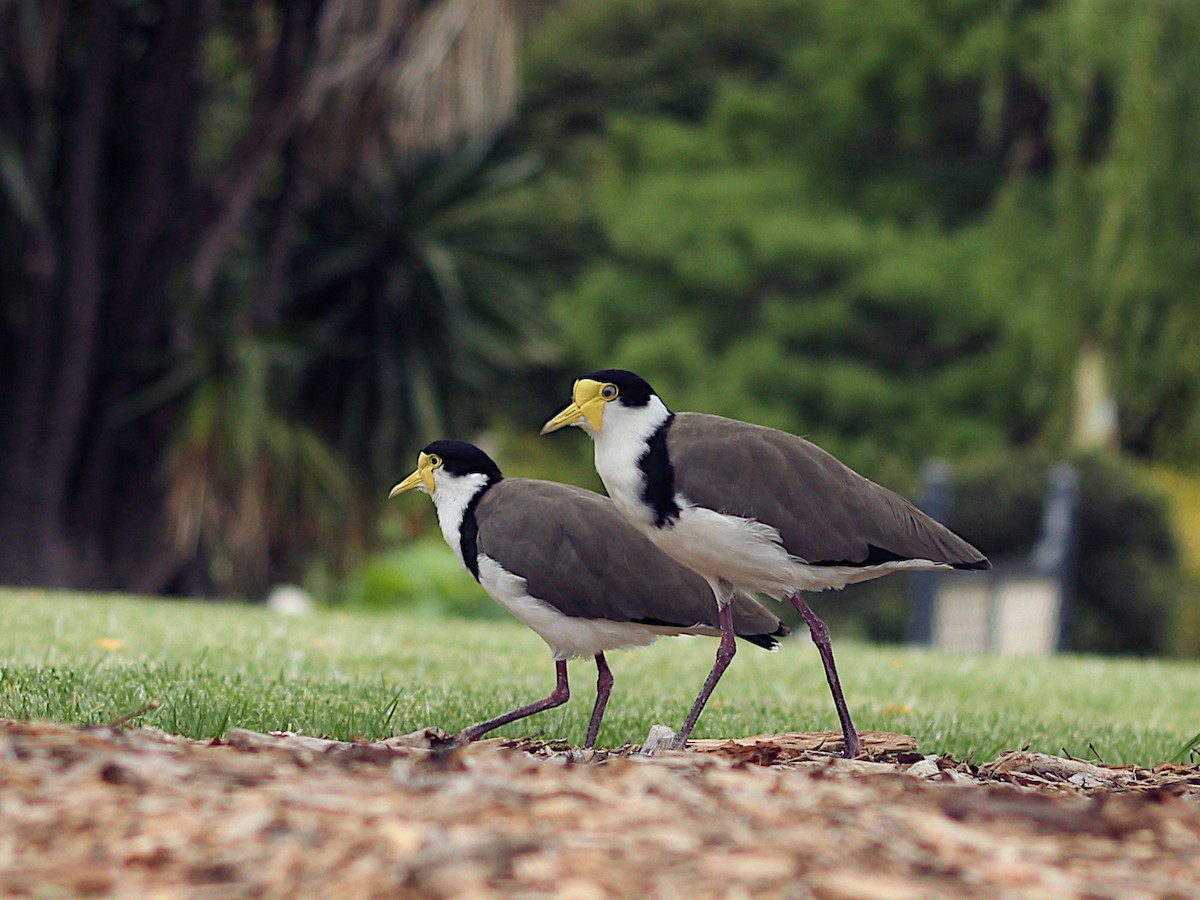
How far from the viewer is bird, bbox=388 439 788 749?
16.7ft

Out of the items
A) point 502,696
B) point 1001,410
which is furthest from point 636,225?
point 502,696

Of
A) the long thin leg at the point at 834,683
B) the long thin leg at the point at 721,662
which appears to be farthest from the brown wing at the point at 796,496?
the long thin leg at the point at 721,662

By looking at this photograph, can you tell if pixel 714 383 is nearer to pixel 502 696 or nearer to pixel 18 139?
pixel 18 139

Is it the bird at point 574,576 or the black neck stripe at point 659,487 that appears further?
the bird at point 574,576

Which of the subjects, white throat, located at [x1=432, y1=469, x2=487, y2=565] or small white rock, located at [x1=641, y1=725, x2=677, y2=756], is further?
white throat, located at [x1=432, y1=469, x2=487, y2=565]

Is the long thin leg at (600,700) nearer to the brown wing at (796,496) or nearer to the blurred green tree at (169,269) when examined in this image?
the brown wing at (796,496)

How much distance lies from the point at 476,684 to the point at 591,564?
1842 mm

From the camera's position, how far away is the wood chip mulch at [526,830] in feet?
9.11

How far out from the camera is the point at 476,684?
680 cm

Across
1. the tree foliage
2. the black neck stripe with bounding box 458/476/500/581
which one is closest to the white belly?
the black neck stripe with bounding box 458/476/500/581

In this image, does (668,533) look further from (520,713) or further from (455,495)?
(455,495)

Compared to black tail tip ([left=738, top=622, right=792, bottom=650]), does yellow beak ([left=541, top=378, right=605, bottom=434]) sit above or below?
above

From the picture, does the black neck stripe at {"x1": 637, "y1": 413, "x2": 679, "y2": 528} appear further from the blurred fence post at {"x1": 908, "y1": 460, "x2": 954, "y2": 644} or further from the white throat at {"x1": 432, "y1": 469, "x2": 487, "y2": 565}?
the blurred fence post at {"x1": 908, "y1": 460, "x2": 954, "y2": 644}

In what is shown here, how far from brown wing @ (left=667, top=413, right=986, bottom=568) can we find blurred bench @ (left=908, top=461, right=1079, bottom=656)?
8554mm
